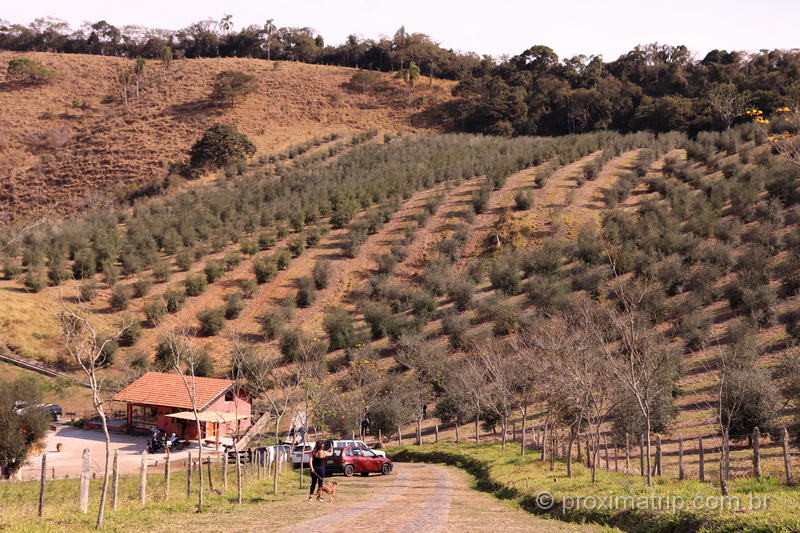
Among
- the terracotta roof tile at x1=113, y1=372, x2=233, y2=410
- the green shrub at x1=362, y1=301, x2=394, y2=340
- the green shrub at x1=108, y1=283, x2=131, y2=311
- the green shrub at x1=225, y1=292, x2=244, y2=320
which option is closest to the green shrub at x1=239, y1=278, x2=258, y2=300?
the green shrub at x1=225, y1=292, x2=244, y2=320

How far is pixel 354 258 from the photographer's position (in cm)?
6388

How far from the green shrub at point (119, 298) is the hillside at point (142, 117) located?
37.3 m

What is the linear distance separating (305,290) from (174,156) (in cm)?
5571

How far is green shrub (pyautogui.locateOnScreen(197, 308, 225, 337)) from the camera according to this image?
5272 centimetres

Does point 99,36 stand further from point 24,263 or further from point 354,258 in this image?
point 354,258

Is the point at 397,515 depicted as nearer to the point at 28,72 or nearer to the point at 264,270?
the point at 264,270

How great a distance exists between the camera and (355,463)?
26516 millimetres

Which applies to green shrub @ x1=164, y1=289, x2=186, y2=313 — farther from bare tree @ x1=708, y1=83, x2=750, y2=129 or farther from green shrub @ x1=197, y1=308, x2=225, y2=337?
bare tree @ x1=708, y1=83, x2=750, y2=129

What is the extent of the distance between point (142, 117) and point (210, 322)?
75.4 meters

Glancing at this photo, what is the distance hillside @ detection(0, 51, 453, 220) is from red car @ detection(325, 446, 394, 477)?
7365 cm

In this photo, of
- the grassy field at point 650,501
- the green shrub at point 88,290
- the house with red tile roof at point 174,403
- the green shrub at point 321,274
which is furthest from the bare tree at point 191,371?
the green shrub at point 321,274

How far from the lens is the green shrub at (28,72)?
121 metres

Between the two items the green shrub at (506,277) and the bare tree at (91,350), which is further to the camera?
the green shrub at (506,277)

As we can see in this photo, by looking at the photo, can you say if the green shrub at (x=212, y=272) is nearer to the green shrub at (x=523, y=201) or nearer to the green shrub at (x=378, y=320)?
the green shrub at (x=378, y=320)
